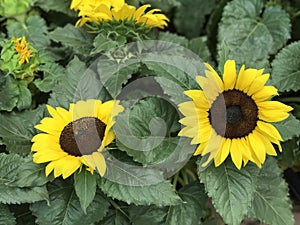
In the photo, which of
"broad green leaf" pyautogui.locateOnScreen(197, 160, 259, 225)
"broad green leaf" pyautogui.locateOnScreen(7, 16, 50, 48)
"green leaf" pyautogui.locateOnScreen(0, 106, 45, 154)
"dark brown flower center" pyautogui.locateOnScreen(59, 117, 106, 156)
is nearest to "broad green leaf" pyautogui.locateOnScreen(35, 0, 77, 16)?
"broad green leaf" pyautogui.locateOnScreen(7, 16, 50, 48)

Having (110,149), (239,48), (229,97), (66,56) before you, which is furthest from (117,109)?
(239,48)

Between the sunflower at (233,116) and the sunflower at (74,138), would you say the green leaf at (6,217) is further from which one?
the sunflower at (233,116)

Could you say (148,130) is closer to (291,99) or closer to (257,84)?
(257,84)

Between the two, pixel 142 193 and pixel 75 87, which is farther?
pixel 75 87

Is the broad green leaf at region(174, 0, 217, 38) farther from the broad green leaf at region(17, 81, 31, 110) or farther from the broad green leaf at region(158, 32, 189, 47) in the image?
the broad green leaf at region(17, 81, 31, 110)

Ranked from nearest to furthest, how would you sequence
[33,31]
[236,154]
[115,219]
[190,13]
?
[236,154], [115,219], [33,31], [190,13]

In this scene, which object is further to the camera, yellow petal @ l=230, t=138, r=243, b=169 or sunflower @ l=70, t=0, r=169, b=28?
sunflower @ l=70, t=0, r=169, b=28

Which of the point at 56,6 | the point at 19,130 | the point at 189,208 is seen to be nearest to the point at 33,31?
the point at 56,6
